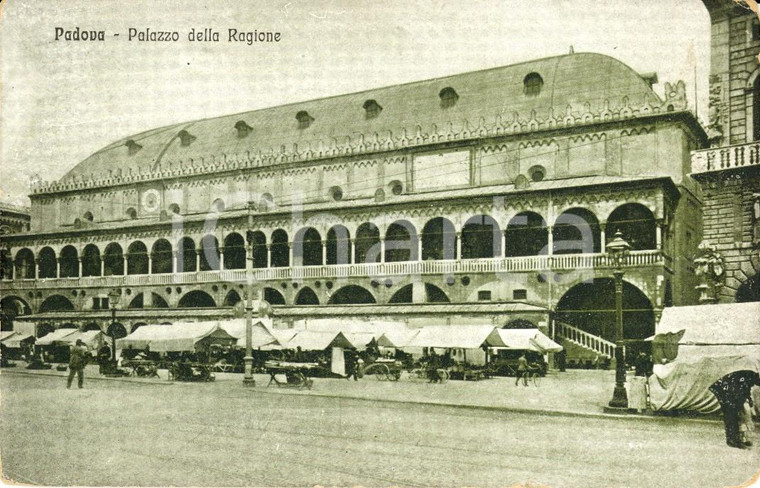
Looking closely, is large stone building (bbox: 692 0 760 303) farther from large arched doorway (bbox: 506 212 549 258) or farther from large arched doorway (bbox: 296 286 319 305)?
large arched doorway (bbox: 296 286 319 305)

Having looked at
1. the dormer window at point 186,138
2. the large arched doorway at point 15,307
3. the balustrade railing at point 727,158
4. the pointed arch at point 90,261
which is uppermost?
the dormer window at point 186,138

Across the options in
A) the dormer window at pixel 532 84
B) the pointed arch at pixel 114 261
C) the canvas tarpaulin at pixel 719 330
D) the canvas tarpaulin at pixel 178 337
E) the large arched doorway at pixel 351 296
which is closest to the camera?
the canvas tarpaulin at pixel 719 330

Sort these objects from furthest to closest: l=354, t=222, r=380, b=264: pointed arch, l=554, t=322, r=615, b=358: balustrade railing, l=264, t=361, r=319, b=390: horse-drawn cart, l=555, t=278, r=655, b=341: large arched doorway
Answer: l=354, t=222, r=380, b=264: pointed arch
l=555, t=278, r=655, b=341: large arched doorway
l=554, t=322, r=615, b=358: balustrade railing
l=264, t=361, r=319, b=390: horse-drawn cart

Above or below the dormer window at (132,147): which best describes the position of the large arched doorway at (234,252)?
below

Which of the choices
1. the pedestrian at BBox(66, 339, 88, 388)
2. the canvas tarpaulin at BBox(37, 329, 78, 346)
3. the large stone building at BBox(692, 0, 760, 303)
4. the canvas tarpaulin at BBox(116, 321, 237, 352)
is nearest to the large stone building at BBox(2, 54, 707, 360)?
the canvas tarpaulin at BBox(116, 321, 237, 352)

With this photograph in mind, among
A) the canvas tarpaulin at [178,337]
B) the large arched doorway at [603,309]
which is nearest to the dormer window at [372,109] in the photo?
the large arched doorway at [603,309]

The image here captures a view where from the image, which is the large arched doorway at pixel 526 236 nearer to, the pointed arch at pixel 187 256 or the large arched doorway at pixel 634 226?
the large arched doorway at pixel 634 226

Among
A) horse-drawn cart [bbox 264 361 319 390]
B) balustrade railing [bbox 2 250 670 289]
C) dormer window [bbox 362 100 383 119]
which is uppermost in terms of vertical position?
dormer window [bbox 362 100 383 119]
